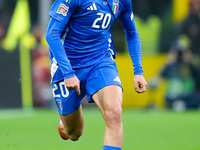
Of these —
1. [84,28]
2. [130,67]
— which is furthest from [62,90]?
[130,67]

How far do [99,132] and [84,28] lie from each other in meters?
4.85

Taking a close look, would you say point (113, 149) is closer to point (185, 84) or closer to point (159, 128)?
point (159, 128)

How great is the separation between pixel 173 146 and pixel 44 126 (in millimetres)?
3871

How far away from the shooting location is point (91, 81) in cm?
623

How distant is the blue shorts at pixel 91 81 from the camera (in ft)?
20.2

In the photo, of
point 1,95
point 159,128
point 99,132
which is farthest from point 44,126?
point 1,95

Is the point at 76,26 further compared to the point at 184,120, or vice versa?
the point at 184,120

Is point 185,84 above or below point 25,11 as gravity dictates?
below

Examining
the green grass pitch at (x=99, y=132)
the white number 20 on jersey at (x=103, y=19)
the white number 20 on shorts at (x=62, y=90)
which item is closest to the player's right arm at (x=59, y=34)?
the white number 20 on jersey at (x=103, y=19)

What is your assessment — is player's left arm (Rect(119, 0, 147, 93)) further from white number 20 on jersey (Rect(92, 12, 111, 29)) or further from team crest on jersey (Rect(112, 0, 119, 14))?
white number 20 on jersey (Rect(92, 12, 111, 29))

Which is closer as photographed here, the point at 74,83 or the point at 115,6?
the point at 74,83

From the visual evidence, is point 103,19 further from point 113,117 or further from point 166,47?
point 166,47

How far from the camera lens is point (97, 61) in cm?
633

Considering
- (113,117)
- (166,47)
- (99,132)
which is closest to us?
(113,117)
